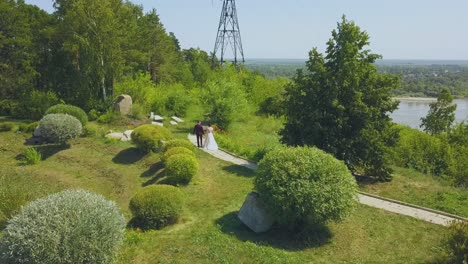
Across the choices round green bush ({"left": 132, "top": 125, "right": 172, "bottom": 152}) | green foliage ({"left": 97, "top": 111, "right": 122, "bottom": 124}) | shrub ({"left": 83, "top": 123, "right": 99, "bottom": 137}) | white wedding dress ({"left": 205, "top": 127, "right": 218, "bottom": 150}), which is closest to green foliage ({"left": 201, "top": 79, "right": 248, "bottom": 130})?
white wedding dress ({"left": 205, "top": 127, "right": 218, "bottom": 150})

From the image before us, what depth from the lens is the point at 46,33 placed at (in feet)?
79.7

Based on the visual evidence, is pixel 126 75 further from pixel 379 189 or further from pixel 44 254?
pixel 44 254

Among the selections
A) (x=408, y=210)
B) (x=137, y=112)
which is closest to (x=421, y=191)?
(x=408, y=210)

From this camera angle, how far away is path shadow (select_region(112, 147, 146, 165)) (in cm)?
1716

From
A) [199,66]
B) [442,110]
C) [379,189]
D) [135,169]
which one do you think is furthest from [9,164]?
[442,110]

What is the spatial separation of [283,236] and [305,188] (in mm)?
1665

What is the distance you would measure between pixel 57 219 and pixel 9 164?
11.5 meters

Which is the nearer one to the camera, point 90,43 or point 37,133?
point 37,133

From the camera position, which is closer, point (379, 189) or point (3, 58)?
point (379, 189)

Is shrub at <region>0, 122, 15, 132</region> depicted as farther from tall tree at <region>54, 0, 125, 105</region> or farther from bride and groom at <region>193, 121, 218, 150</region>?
bride and groom at <region>193, 121, 218, 150</region>

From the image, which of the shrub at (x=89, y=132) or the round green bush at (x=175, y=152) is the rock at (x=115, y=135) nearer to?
the shrub at (x=89, y=132)

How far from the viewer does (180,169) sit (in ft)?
45.2

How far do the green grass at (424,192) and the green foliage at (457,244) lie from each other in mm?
4186

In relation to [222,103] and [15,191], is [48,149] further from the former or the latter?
[222,103]
